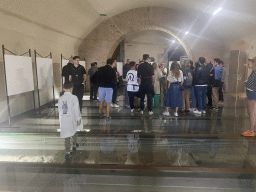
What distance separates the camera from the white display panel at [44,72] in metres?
6.17

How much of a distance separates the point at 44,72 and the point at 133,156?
4289 millimetres

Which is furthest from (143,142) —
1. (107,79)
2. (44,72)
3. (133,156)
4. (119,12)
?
(119,12)

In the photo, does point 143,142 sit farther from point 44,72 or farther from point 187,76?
point 44,72

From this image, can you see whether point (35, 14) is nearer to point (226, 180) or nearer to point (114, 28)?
point (114, 28)

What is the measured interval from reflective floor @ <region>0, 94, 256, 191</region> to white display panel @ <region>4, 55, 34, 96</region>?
0.89 meters

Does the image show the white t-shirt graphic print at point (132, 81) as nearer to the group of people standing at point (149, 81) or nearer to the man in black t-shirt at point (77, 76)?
the group of people standing at point (149, 81)

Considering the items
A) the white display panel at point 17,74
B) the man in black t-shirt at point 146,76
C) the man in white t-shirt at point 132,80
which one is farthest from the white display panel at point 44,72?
the man in black t-shirt at point 146,76

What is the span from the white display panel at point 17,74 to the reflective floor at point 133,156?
0.89 meters

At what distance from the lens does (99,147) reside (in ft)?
12.3

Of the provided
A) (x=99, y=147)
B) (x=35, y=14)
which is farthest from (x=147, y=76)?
(x=35, y=14)

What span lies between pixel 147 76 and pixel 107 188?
3.57 metres

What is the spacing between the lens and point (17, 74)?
5094mm

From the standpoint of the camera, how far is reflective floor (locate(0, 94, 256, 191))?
264 cm

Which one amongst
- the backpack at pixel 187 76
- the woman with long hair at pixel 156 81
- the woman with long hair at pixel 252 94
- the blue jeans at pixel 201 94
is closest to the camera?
the woman with long hair at pixel 252 94
